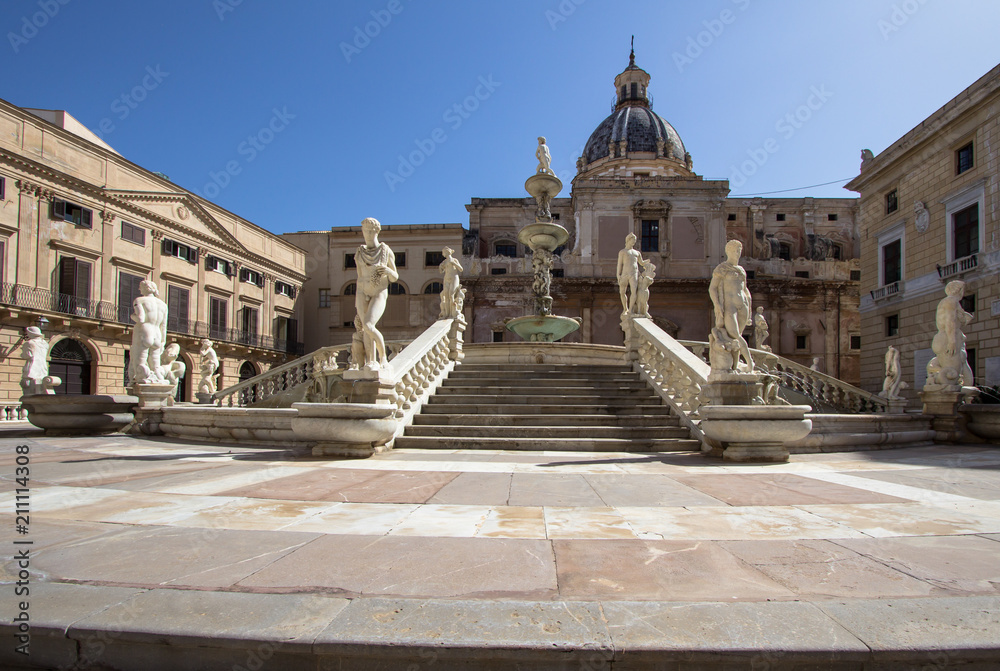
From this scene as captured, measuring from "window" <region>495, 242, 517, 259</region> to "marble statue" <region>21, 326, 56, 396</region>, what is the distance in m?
29.6

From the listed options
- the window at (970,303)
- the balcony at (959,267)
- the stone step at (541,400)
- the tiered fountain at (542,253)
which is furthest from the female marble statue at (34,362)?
the balcony at (959,267)

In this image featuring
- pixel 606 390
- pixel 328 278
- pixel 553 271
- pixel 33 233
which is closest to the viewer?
pixel 606 390

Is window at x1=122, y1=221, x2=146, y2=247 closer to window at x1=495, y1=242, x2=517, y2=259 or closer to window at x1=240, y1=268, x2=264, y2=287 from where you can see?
window at x1=240, y1=268, x2=264, y2=287

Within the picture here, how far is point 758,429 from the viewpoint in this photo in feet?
23.5

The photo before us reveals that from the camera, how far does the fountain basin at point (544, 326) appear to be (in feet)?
54.4

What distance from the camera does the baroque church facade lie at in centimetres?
3594

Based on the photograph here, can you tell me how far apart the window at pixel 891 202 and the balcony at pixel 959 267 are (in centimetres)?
493

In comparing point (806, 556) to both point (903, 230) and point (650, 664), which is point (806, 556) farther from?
point (903, 230)

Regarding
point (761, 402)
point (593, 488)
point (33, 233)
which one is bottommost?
point (593, 488)

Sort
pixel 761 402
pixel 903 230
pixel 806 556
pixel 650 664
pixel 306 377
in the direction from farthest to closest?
pixel 903 230
pixel 306 377
pixel 761 402
pixel 806 556
pixel 650 664

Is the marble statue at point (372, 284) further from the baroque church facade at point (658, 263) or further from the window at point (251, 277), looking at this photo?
the window at point (251, 277)

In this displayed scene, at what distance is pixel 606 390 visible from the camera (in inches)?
417

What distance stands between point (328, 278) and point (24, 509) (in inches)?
1556

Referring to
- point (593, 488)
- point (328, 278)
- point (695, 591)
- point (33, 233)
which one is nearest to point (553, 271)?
point (328, 278)
